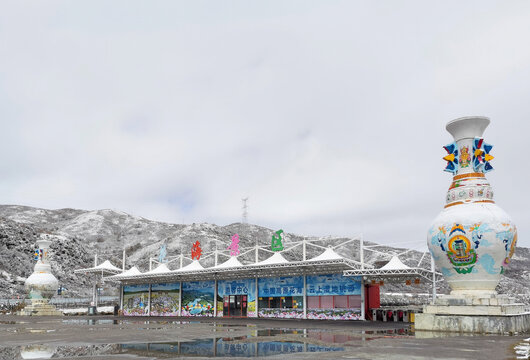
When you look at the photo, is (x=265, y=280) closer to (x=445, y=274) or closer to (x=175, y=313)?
(x=175, y=313)

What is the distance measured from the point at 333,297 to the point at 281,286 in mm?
4421

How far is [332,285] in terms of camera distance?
30359 millimetres

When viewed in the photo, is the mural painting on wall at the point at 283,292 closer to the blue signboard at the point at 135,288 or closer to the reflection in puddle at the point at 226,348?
the blue signboard at the point at 135,288

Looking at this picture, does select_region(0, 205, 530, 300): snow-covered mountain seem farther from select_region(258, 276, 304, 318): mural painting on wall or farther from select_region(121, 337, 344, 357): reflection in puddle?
select_region(121, 337, 344, 357): reflection in puddle

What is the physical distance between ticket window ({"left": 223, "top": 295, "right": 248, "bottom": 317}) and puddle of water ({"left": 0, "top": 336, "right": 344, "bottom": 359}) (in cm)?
1996

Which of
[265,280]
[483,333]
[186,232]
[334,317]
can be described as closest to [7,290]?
[186,232]

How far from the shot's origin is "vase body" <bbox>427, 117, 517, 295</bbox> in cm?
1864

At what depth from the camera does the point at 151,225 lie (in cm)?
14400

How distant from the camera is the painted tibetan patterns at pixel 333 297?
29.3 m

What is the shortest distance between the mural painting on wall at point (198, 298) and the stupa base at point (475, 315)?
20894 millimetres

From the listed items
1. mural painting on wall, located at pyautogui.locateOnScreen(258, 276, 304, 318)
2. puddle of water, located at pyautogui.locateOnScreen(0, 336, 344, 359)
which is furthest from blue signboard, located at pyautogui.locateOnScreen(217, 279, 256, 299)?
puddle of water, located at pyautogui.locateOnScreen(0, 336, 344, 359)

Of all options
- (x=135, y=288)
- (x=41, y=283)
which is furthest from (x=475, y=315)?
(x=41, y=283)

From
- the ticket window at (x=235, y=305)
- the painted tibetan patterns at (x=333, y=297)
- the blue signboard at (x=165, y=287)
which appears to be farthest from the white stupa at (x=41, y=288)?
the painted tibetan patterns at (x=333, y=297)

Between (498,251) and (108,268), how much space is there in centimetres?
3558
